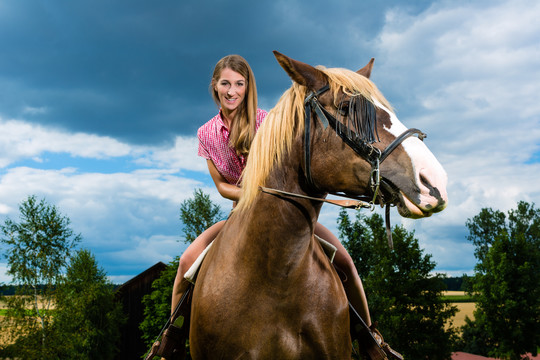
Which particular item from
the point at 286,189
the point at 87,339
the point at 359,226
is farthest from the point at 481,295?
the point at 286,189

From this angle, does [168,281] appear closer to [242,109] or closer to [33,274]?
[33,274]

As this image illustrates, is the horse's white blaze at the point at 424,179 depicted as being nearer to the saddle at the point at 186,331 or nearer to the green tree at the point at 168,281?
the saddle at the point at 186,331

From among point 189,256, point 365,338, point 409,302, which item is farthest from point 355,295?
point 409,302

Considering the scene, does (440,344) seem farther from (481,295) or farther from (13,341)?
(13,341)

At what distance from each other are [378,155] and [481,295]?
46.5 metres

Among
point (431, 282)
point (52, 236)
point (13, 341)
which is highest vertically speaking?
point (52, 236)

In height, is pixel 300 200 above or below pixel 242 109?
below

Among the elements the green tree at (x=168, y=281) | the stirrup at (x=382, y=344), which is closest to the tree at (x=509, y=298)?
the green tree at (x=168, y=281)

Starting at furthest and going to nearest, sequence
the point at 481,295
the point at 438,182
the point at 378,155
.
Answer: the point at 481,295 → the point at 378,155 → the point at 438,182

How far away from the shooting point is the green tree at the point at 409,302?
119 feet

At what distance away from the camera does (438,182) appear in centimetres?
289

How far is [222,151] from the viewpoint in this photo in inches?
189

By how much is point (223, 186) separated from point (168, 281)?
37786 mm

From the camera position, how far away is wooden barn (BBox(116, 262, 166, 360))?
5309cm
